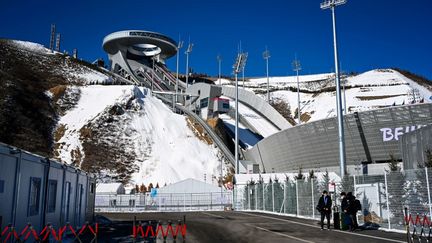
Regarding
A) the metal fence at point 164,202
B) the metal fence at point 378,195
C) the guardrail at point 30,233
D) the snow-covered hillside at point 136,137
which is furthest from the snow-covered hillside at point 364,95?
the guardrail at point 30,233

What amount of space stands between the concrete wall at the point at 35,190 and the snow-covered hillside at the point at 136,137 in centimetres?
4059

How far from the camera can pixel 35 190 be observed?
1284 cm

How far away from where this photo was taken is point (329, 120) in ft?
144

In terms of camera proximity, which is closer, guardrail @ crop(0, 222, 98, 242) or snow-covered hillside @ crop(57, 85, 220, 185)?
guardrail @ crop(0, 222, 98, 242)

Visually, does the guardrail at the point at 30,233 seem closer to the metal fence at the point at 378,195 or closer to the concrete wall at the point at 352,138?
the metal fence at the point at 378,195

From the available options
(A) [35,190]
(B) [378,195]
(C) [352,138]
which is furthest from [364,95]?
(A) [35,190]

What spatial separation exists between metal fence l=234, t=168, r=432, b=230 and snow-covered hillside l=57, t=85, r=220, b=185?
108 feet

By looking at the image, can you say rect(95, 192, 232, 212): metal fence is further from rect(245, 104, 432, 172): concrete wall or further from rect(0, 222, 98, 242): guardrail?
rect(0, 222, 98, 242): guardrail

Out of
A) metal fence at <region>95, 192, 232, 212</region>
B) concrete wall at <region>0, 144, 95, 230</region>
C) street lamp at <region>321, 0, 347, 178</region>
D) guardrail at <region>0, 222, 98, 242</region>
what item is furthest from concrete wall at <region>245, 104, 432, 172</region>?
guardrail at <region>0, 222, 98, 242</region>

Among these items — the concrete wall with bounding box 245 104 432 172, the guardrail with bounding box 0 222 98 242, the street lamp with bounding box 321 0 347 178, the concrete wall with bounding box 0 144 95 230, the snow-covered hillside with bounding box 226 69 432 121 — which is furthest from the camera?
the snow-covered hillside with bounding box 226 69 432 121

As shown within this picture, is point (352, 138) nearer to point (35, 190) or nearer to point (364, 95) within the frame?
point (35, 190)

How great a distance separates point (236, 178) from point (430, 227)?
33341mm

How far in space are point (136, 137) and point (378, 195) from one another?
53744 millimetres

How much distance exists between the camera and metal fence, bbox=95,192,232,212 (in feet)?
142
